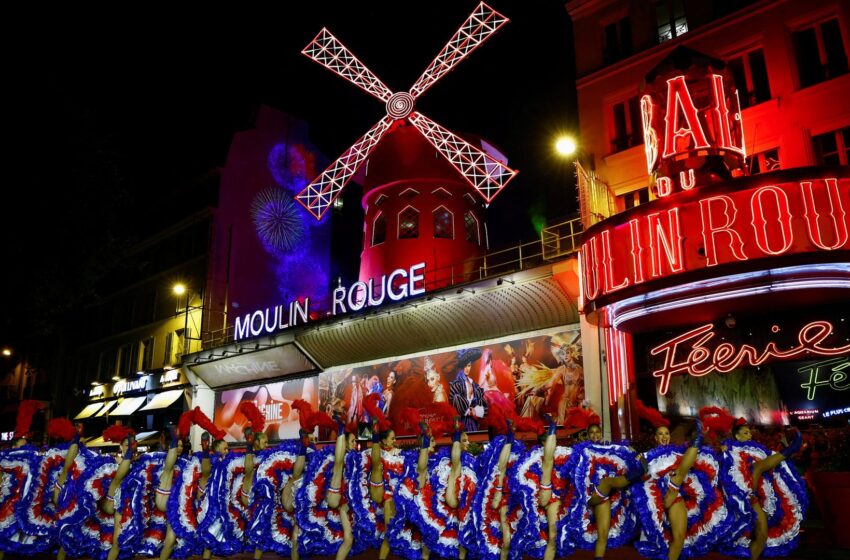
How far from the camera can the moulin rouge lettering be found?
1392 cm

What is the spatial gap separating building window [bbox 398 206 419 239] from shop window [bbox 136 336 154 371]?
1762 cm

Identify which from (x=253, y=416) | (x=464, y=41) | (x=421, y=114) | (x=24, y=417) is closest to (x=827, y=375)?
(x=253, y=416)

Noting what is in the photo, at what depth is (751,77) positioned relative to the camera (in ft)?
51.5

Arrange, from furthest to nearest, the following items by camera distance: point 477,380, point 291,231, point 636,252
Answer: point 291,231
point 477,380
point 636,252

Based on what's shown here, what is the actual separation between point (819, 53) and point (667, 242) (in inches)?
246

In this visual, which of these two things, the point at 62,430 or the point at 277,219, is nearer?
the point at 62,430

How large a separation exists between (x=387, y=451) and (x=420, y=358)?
1237cm

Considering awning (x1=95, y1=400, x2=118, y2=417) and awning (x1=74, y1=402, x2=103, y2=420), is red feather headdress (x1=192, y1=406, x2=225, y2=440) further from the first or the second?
awning (x1=74, y1=402, x2=103, y2=420)

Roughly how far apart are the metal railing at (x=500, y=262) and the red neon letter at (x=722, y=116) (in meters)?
3.86

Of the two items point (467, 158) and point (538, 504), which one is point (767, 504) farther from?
point (467, 158)

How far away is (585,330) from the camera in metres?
16.6

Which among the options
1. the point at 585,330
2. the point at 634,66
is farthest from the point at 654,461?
the point at 634,66

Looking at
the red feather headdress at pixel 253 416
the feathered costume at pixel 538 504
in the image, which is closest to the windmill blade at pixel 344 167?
the red feather headdress at pixel 253 416

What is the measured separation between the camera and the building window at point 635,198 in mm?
16828
